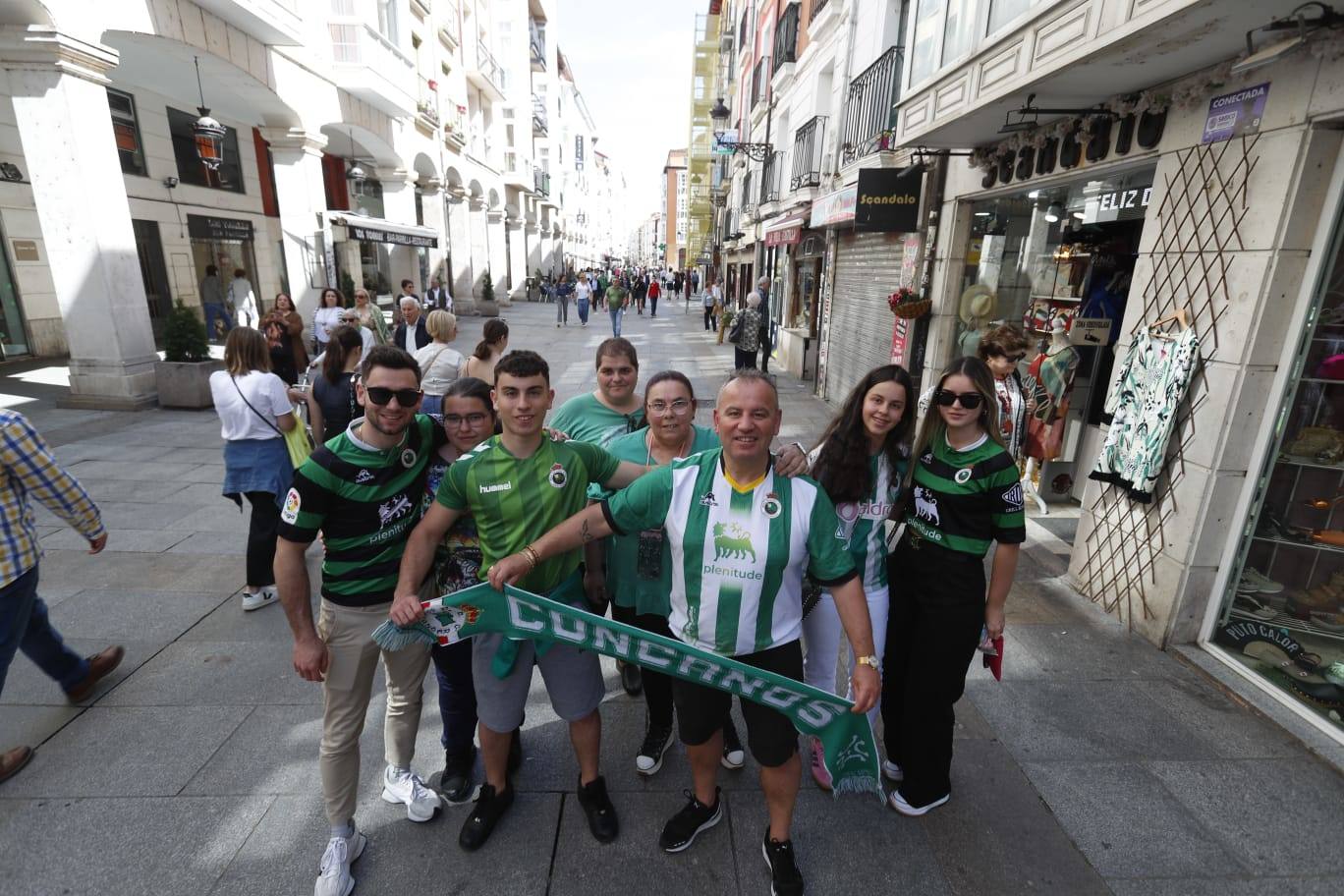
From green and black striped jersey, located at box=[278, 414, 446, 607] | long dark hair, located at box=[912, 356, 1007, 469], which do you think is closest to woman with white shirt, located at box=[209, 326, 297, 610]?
green and black striped jersey, located at box=[278, 414, 446, 607]

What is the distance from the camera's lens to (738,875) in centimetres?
255

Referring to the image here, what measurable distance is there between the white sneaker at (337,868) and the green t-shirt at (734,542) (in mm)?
1628

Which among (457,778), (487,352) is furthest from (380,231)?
(457,778)

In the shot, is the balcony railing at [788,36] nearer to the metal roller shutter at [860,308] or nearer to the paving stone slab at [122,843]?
the metal roller shutter at [860,308]

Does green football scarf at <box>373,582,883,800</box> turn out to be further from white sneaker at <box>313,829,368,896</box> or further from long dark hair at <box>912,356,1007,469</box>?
long dark hair at <box>912,356,1007,469</box>

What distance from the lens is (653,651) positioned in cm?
236

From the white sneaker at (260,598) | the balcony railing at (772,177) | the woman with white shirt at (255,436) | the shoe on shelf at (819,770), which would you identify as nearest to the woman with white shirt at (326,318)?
the woman with white shirt at (255,436)

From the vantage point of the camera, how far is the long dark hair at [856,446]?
8.63 ft

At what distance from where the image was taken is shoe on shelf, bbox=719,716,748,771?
10.2 feet

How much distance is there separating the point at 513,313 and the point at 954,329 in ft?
77.2

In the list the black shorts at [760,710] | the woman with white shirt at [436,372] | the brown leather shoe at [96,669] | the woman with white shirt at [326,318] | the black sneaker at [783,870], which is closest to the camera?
the black shorts at [760,710]

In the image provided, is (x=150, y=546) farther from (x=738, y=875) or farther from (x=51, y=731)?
(x=738, y=875)

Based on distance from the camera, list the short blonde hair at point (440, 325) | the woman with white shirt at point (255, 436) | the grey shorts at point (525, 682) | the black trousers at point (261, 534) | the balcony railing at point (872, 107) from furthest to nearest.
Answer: the balcony railing at point (872, 107)
the short blonde hair at point (440, 325)
the black trousers at point (261, 534)
the woman with white shirt at point (255, 436)
the grey shorts at point (525, 682)

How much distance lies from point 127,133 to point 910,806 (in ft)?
61.5
